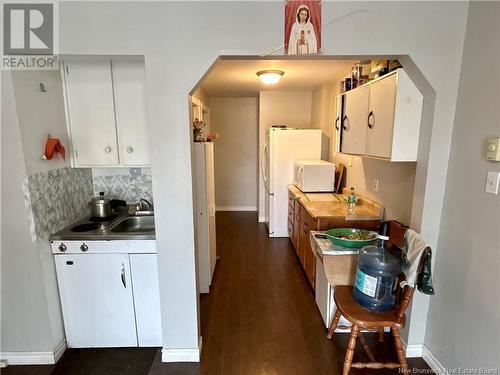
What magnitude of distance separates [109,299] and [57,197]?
842 mm

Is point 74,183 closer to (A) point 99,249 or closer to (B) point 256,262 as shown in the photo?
(A) point 99,249

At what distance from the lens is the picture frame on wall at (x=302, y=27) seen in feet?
4.94

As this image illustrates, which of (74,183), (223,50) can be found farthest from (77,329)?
(223,50)

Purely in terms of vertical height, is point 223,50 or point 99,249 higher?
point 223,50

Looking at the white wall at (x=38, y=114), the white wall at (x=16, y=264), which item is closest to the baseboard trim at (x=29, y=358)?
the white wall at (x=16, y=264)

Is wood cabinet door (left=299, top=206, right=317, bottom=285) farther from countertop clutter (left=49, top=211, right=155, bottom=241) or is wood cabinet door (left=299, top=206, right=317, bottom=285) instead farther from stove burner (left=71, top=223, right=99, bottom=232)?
stove burner (left=71, top=223, right=99, bottom=232)

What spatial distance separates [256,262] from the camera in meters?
3.45

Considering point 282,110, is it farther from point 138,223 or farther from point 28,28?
point 28,28

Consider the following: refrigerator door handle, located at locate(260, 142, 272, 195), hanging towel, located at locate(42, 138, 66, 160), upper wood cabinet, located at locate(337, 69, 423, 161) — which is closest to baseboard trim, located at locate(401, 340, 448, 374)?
upper wood cabinet, located at locate(337, 69, 423, 161)

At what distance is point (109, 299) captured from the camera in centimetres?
196

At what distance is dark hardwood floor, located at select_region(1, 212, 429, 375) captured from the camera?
1.87 m

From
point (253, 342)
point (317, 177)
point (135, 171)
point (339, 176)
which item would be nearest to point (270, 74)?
point (317, 177)

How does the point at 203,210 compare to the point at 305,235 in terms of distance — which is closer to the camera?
the point at 203,210

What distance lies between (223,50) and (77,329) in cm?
222
